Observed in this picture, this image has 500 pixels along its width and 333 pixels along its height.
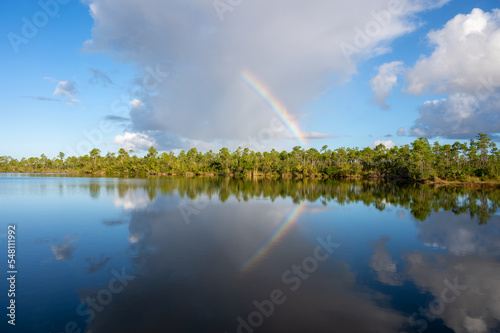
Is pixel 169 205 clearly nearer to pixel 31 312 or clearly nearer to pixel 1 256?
pixel 1 256

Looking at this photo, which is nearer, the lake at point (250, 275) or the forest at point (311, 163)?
the lake at point (250, 275)

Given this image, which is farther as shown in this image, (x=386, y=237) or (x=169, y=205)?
(x=169, y=205)

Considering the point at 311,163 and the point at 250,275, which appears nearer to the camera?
the point at 250,275

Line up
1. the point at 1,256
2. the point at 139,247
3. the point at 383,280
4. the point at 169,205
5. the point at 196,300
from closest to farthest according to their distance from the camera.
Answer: the point at 196,300
the point at 383,280
the point at 1,256
the point at 139,247
the point at 169,205

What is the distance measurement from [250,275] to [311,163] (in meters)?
107

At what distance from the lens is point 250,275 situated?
10.7m

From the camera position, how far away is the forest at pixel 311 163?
68.4 m

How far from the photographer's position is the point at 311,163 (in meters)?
115

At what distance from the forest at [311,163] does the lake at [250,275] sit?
5547 centimetres

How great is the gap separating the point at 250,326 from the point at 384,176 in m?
98.4

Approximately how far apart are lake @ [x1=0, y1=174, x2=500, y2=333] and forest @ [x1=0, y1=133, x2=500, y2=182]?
5547 centimetres

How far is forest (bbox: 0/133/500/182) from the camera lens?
68.4m

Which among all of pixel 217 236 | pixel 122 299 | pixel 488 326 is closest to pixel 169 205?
pixel 217 236

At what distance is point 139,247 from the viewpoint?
46.4ft
